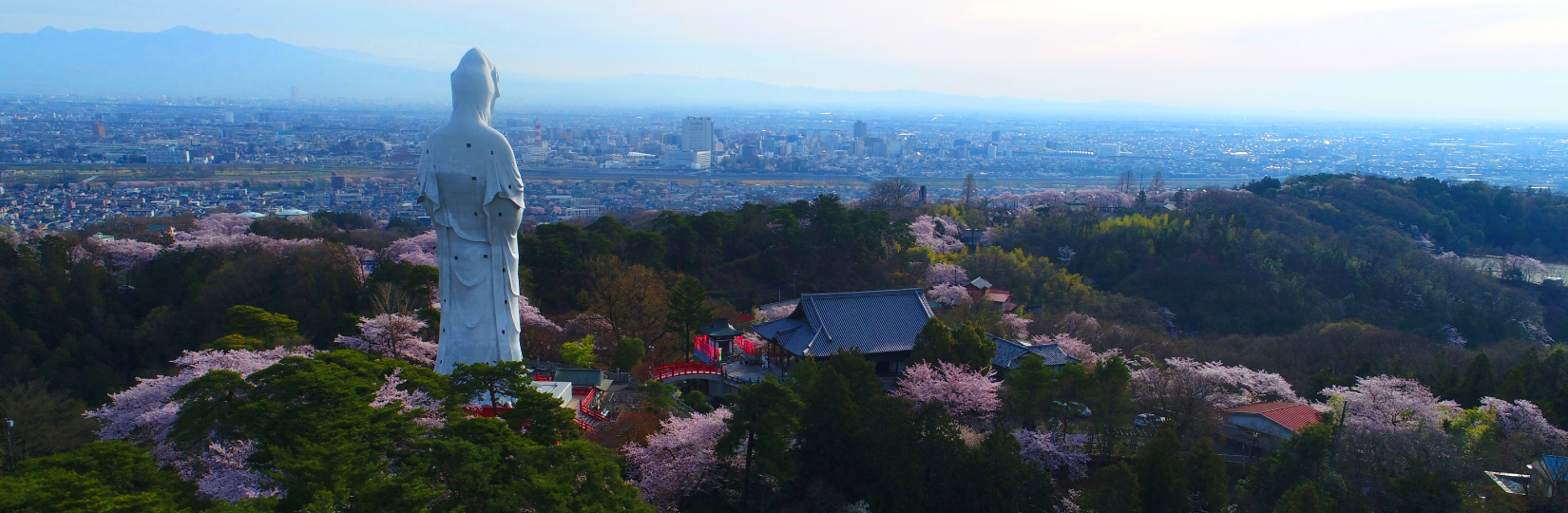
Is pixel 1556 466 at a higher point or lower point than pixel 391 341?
lower

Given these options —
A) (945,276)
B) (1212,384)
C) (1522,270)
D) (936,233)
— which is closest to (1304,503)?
(1212,384)

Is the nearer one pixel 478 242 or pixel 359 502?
pixel 359 502

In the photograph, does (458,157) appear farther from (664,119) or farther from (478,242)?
(664,119)

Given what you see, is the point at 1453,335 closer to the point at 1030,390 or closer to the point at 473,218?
the point at 1030,390

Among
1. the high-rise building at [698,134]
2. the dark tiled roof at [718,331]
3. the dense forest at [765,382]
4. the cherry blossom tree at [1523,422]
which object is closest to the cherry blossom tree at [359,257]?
the dense forest at [765,382]

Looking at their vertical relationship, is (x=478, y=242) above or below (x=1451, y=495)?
above

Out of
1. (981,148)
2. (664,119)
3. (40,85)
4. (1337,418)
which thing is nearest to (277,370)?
(1337,418)
